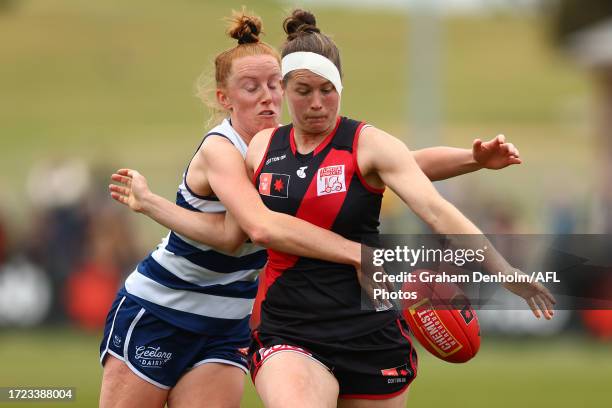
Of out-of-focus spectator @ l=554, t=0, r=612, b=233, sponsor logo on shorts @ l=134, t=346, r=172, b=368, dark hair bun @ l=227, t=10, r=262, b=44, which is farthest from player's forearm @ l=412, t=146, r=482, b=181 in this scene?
out-of-focus spectator @ l=554, t=0, r=612, b=233

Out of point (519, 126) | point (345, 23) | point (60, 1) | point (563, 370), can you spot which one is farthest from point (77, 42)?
point (563, 370)

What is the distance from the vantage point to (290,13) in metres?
6.30

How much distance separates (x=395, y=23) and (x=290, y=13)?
57.2m

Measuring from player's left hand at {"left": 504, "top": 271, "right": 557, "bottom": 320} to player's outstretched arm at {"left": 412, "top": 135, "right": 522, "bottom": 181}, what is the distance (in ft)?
2.05

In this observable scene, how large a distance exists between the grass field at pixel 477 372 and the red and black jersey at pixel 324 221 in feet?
14.8

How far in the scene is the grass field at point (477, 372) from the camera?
12516 mm

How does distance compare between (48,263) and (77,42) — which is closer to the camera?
(48,263)

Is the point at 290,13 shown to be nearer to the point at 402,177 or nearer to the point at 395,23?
the point at 402,177

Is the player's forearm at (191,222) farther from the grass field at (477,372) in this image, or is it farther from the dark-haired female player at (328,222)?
the grass field at (477,372)

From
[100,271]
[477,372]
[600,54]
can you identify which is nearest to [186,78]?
[600,54]

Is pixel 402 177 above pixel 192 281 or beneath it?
above

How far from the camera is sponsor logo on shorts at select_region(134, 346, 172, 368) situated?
264 inches

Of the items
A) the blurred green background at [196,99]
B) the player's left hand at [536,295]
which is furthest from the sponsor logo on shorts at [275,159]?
the blurred green background at [196,99]

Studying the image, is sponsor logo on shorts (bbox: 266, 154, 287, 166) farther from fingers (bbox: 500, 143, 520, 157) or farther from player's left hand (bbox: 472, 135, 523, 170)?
fingers (bbox: 500, 143, 520, 157)
